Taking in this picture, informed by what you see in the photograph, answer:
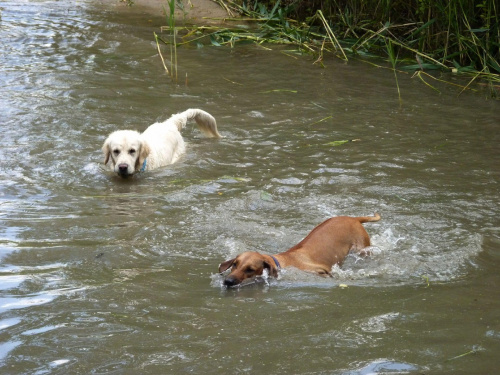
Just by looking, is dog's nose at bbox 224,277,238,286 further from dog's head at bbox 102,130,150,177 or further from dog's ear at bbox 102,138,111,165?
dog's ear at bbox 102,138,111,165

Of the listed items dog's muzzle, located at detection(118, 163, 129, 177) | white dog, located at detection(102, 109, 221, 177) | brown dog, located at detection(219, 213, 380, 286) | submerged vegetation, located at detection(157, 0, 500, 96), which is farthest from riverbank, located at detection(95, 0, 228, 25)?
brown dog, located at detection(219, 213, 380, 286)

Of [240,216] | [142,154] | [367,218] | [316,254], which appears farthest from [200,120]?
[316,254]

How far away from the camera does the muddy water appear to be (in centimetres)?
394

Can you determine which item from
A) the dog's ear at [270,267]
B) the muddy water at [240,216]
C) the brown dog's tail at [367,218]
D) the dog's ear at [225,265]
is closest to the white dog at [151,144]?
the muddy water at [240,216]

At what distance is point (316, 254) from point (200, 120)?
396 centimetres

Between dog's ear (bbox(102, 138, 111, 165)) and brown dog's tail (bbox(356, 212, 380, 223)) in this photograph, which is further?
dog's ear (bbox(102, 138, 111, 165))

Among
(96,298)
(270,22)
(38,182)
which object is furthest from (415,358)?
(270,22)

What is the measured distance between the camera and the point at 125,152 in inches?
315

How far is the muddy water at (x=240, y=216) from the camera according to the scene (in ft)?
12.9

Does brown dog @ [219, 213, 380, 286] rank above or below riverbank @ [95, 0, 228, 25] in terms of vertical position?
below

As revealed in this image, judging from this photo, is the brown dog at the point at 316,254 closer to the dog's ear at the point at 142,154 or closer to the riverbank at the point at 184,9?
the dog's ear at the point at 142,154

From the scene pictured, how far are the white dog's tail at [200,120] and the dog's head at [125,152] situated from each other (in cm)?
101

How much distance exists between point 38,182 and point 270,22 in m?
7.78

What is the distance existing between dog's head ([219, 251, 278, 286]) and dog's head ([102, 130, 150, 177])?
3126 mm
